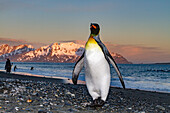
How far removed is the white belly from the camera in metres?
5.11

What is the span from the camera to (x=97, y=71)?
5188mm

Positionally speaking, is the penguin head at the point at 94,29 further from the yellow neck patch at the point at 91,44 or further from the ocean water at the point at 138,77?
the ocean water at the point at 138,77

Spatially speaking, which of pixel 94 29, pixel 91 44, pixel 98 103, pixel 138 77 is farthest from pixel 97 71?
pixel 138 77

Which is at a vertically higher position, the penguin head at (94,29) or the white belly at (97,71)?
the penguin head at (94,29)

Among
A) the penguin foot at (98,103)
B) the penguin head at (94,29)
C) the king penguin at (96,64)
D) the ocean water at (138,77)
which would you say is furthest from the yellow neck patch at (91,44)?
the ocean water at (138,77)

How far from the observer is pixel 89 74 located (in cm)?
529

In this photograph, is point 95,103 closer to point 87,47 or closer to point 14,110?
point 87,47

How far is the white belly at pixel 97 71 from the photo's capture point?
201 inches

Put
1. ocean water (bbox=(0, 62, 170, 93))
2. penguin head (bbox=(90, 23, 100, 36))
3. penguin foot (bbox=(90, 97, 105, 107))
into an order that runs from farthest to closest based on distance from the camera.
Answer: ocean water (bbox=(0, 62, 170, 93))
penguin foot (bbox=(90, 97, 105, 107))
penguin head (bbox=(90, 23, 100, 36))

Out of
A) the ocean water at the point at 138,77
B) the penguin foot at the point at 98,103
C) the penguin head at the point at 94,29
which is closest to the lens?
the penguin head at the point at 94,29

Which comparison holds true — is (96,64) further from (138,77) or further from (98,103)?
(138,77)

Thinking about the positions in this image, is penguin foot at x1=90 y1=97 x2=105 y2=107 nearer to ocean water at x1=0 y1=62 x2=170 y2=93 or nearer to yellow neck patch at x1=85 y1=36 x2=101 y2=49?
yellow neck patch at x1=85 y1=36 x2=101 y2=49

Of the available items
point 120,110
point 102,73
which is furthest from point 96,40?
point 120,110

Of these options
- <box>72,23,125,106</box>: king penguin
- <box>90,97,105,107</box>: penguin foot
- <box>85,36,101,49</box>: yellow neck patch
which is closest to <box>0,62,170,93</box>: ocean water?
<box>90,97,105,107</box>: penguin foot
